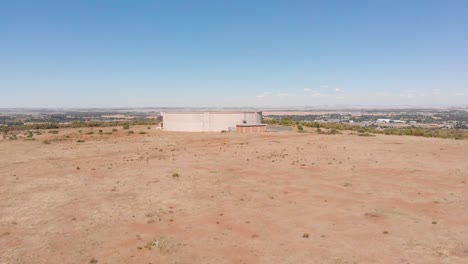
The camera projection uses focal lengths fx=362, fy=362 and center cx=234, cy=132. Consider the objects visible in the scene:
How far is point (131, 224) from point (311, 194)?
11904mm

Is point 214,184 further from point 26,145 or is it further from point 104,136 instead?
point 104,136

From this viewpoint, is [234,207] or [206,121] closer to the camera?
[234,207]

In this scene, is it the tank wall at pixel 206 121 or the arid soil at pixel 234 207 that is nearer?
the arid soil at pixel 234 207

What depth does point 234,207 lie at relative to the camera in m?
21.3

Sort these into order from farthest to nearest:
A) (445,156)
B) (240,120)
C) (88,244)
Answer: (240,120)
(445,156)
(88,244)

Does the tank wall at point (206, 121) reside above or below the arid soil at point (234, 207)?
above

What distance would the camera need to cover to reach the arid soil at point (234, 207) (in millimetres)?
15039

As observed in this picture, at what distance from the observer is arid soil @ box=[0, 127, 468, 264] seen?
1504cm

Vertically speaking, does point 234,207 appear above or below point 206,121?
below

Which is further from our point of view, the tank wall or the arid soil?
the tank wall

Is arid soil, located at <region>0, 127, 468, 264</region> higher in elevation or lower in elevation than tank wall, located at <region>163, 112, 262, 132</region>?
lower

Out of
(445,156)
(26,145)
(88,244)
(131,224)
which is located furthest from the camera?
(26,145)

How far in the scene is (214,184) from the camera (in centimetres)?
2698

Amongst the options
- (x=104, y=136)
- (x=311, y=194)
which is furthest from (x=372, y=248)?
(x=104, y=136)
